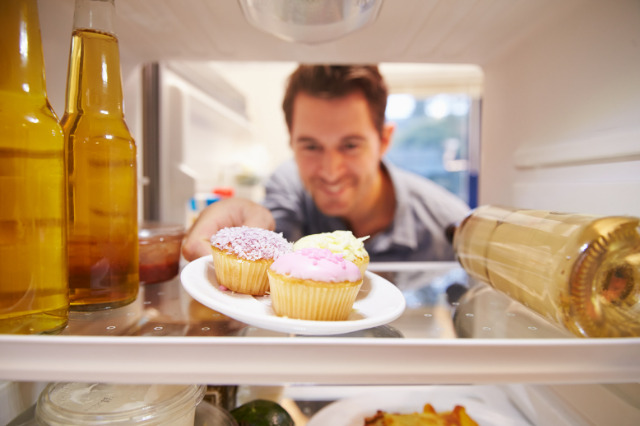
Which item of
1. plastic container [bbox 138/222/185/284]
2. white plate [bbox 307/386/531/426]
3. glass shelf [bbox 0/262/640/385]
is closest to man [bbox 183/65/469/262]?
plastic container [bbox 138/222/185/284]

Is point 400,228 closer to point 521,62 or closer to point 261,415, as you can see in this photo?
point 521,62

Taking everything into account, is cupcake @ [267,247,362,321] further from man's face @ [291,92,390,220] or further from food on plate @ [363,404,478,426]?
man's face @ [291,92,390,220]

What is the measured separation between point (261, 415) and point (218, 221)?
35cm

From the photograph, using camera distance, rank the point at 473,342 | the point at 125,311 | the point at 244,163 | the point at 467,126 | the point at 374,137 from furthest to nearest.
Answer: the point at 467,126
the point at 244,163
the point at 374,137
the point at 125,311
the point at 473,342

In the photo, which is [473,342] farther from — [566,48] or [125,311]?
[566,48]

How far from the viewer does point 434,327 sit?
1.81 ft

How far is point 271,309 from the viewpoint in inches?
19.6

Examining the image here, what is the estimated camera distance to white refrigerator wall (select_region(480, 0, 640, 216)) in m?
0.58

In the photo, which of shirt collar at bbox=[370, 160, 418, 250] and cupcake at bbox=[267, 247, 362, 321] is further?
shirt collar at bbox=[370, 160, 418, 250]

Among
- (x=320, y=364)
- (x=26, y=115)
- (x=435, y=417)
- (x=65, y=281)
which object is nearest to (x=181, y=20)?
(x=26, y=115)

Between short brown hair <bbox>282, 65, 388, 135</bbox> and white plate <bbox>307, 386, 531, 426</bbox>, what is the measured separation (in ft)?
4.06

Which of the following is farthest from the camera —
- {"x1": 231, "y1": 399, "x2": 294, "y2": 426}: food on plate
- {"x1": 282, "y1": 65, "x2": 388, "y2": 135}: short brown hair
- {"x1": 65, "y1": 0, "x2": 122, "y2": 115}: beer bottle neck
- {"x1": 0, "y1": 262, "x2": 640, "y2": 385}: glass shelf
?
{"x1": 282, "y1": 65, "x2": 388, "y2": 135}: short brown hair

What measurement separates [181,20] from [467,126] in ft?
9.02

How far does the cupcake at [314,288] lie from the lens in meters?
0.46
